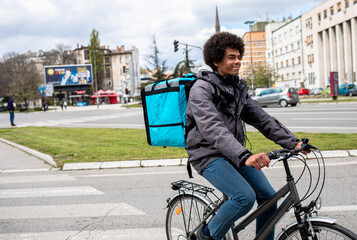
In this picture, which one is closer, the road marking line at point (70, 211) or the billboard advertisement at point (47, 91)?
the road marking line at point (70, 211)

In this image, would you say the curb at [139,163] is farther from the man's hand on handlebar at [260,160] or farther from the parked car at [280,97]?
the parked car at [280,97]

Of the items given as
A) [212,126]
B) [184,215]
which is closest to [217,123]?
[212,126]

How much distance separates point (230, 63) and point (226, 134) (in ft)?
1.95

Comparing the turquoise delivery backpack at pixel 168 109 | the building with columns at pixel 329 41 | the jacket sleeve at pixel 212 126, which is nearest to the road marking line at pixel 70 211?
the turquoise delivery backpack at pixel 168 109

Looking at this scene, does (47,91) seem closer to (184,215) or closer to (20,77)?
(20,77)

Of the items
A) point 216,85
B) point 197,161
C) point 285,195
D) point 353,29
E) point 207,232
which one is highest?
point 353,29

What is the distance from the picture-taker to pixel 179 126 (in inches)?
114

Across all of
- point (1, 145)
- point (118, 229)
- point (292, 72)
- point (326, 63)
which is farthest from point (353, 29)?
point (118, 229)

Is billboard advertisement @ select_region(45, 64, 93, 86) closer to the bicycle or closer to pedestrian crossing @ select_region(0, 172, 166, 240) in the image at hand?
pedestrian crossing @ select_region(0, 172, 166, 240)

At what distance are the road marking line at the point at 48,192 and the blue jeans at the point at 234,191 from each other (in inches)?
135

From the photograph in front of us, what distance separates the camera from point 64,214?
4660 mm

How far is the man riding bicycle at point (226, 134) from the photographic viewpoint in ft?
7.78

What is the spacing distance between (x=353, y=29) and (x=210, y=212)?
56011mm

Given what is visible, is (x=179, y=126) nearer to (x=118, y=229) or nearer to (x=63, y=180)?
(x=118, y=229)
